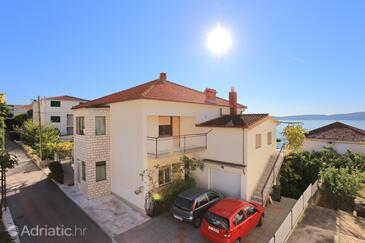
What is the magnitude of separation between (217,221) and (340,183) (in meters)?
11.5

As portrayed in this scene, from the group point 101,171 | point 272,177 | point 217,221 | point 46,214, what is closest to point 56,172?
point 101,171

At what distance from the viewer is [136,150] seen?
12.5m

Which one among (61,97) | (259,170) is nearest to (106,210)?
(259,170)

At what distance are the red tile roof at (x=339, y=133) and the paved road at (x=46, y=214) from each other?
2475cm

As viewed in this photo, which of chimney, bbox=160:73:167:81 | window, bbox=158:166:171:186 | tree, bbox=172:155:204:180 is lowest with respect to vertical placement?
window, bbox=158:166:171:186

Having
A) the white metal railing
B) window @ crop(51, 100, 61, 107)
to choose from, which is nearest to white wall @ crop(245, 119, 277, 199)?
the white metal railing

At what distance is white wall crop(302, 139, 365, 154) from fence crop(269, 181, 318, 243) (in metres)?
9.53

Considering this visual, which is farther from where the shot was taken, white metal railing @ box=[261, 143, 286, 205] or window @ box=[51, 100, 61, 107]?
window @ box=[51, 100, 61, 107]

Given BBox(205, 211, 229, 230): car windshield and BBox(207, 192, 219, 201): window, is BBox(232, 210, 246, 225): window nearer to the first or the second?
BBox(205, 211, 229, 230): car windshield

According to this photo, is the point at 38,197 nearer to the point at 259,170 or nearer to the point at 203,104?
the point at 203,104

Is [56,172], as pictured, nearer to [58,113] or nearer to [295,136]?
[295,136]

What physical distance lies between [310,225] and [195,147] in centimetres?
820

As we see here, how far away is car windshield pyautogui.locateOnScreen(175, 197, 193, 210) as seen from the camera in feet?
35.3

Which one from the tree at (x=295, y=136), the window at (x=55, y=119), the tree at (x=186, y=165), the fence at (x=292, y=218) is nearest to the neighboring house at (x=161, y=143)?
the tree at (x=186, y=165)
